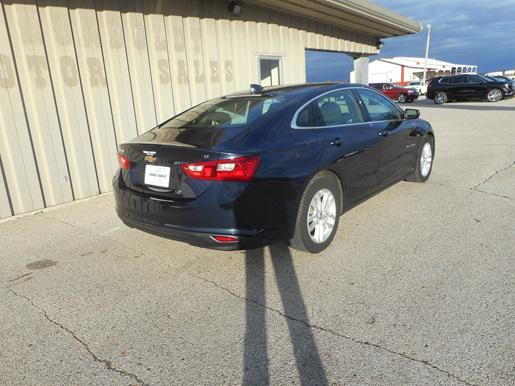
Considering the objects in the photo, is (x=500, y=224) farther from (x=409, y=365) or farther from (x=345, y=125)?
(x=409, y=365)

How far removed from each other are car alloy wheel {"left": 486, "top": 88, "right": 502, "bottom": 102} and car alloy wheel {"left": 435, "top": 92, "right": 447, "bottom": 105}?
93.0 inches

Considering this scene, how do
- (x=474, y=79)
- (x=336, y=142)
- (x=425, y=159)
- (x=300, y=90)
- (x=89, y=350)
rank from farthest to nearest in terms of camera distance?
(x=474, y=79), (x=425, y=159), (x=300, y=90), (x=336, y=142), (x=89, y=350)

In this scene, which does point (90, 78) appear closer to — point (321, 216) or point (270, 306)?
point (321, 216)

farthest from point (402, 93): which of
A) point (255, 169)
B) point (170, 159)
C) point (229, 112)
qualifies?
point (170, 159)

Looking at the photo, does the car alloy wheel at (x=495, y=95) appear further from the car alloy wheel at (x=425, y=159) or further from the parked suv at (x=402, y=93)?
the car alloy wheel at (x=425, y=159)

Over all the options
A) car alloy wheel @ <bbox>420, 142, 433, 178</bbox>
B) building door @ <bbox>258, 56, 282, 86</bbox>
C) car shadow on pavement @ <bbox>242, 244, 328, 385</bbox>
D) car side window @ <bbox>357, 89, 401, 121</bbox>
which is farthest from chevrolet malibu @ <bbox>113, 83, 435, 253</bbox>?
building door @ <bbox>258, 56, 282, 86</bbox>

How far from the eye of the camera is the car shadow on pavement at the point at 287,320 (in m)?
2.21

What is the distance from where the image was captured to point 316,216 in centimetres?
358

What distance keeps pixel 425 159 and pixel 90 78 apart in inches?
192

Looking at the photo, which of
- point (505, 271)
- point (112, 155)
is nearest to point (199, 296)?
point (505, 271)

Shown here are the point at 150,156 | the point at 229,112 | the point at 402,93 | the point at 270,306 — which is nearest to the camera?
the point at 270,306

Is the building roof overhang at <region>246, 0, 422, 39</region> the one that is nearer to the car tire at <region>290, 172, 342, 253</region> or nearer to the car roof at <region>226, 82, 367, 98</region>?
the car roof at <region>226, 82, 367, 98</region>

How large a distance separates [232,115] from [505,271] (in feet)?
8.51

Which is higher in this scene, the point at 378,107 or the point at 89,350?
the point at 378,107
